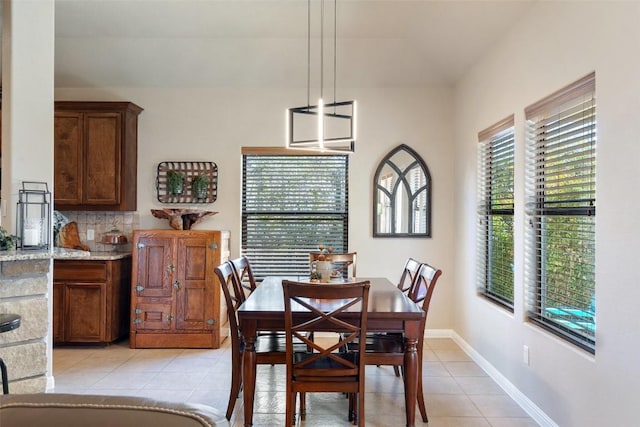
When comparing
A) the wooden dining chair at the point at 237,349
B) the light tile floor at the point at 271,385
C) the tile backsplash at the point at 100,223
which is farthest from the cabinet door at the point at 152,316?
the wooden dining chair at the point at 237,349

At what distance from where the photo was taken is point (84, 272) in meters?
4.05

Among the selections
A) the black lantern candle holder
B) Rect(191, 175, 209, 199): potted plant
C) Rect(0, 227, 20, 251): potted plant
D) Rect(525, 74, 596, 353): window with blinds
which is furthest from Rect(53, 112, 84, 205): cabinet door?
Rect(525, 74, 596, 353): window with blinds

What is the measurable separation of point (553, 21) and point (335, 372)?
2.47 m

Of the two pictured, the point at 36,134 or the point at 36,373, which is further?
the point at 36,134

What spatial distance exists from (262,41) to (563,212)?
305cm

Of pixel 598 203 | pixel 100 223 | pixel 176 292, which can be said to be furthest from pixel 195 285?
pixel 598 203

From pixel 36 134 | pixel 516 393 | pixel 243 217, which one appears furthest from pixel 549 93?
pixel 36 134

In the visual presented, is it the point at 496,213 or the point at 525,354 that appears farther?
the point at 496,213

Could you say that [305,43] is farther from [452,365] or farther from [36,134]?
[452,365]

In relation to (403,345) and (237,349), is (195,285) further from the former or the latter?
(403,345)

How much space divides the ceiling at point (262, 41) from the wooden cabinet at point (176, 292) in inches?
67.8

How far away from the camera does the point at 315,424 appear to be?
263 centimetres

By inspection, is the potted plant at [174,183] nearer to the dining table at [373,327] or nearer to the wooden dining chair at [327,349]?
the dining table at [373,327]

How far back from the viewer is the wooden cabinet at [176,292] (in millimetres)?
4102
